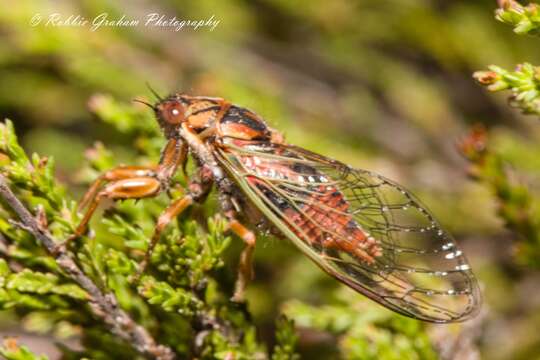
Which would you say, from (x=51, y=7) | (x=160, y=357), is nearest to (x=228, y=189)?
(x=160, y=357)

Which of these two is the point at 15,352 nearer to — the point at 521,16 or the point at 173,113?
the point at 173,113

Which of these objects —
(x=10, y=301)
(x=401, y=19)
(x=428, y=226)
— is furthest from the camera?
(x=401, y=19)

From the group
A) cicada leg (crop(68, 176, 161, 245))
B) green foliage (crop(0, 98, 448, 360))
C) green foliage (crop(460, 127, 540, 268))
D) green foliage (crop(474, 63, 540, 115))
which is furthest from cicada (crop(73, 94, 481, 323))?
green foliage (crop(474, 63, 540, 115))

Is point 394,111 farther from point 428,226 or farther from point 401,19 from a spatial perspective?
point 428,226

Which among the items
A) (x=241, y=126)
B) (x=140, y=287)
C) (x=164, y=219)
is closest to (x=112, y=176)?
(x=164, y=219)

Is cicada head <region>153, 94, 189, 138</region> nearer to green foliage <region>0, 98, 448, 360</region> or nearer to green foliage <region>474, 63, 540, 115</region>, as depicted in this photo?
green foliage <region>0, 98, 448, 360</region>

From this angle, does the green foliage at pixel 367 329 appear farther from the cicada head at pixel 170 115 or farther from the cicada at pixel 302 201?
the cicada head at pixel 170 115

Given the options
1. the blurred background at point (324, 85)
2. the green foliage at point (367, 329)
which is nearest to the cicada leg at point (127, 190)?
the green foliage at point (367, 329)
